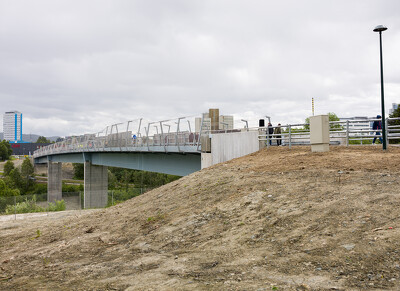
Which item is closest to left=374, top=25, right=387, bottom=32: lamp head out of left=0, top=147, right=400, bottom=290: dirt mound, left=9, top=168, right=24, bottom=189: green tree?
left=0, top=147, right=400, bottom=290: dirt mound

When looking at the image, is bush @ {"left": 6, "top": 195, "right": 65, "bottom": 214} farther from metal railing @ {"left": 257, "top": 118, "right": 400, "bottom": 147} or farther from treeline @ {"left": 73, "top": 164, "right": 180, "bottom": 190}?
treeline @ {"left": 73, "top": 164, "right": 180, "bottom": 190}

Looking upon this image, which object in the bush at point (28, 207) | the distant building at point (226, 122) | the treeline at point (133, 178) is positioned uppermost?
the distant building at point (226, 122)

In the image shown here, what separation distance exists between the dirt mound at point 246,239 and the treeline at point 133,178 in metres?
72.2

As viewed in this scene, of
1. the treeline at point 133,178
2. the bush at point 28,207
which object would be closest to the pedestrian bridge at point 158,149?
the bush at point 28,207

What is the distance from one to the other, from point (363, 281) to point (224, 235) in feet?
11.7

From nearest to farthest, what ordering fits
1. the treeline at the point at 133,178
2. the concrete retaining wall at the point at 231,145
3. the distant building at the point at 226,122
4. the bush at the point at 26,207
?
the concrete retaining wall at the point at 231,145 → the distant building at the point at 226,122 → the bush at the point at 26,207 → the treeline at the point at 133,178

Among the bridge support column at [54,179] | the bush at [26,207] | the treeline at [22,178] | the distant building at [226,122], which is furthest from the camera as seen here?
the treeline at [22,178]

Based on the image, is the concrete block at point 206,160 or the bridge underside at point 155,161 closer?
the concrete block at point 206,160

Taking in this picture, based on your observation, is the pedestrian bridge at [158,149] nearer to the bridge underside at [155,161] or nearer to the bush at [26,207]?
the bridge underside at [155,161]

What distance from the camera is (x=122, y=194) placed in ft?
106

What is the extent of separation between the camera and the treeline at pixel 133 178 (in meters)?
90.4

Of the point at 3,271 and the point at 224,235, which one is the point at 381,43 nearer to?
the point at 224,235

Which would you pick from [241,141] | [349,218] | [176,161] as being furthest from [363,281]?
[176,161]

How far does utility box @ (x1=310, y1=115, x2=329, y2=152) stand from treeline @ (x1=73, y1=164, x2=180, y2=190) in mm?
68518
